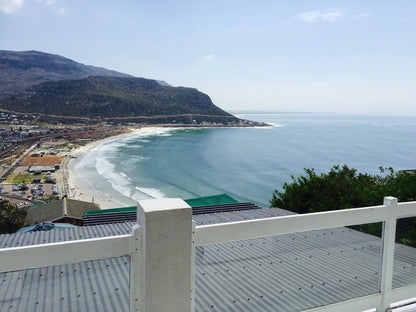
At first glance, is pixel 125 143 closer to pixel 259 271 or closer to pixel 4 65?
pixel 259 271

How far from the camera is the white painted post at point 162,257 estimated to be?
1.70 m

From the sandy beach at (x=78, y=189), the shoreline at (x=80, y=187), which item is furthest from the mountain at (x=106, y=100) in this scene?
the sandy beach at (x=78, y=189)

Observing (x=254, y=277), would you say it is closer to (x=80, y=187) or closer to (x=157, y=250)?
(x=157, y=250)

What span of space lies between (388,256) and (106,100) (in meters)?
136

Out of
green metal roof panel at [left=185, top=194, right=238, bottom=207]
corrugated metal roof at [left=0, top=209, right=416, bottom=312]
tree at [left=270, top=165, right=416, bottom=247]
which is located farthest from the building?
corrugated metal roof at [left=0, top=209, right=416, bottom=312]

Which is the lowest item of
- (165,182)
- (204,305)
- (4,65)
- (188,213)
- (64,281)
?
(165,182)

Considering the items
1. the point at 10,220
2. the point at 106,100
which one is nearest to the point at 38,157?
the point at 10,220

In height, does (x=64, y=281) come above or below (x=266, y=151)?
above

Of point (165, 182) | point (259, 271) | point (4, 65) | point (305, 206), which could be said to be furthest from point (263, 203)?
point (4, 65)

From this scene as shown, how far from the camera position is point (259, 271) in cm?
224

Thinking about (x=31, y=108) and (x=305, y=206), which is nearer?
(x=305, y=206)

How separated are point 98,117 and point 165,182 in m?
83.1

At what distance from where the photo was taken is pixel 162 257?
174 cm

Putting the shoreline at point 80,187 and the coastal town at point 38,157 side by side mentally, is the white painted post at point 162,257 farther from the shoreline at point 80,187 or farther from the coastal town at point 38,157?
the coastal town at point 38,157
